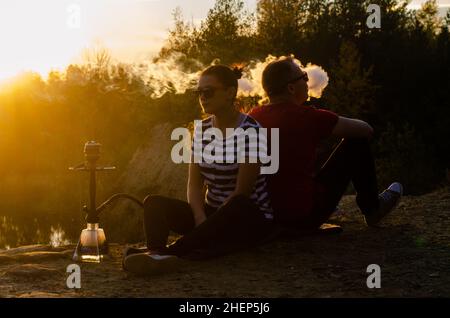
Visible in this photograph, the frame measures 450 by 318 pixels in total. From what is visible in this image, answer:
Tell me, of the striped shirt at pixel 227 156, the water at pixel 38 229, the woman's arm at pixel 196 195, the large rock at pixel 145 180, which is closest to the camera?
the striped shirt at pixel 227 156

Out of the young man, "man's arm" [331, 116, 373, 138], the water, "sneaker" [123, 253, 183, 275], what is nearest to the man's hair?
A: the young man

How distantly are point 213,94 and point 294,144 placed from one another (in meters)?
0.79

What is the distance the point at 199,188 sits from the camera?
204 inches

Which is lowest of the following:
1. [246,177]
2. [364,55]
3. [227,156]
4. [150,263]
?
[150,263]

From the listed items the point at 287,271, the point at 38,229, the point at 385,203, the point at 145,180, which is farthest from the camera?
the point at 145,180

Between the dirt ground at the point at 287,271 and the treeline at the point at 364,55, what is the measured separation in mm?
10590

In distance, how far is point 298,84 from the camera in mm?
5328

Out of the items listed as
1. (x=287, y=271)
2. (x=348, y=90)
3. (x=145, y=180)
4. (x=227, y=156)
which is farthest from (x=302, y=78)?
(x=348, y=90)

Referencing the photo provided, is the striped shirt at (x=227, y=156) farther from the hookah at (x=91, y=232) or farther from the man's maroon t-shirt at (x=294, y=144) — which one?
the hookah at (x=91, y=232)

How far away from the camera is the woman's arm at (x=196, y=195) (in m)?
5.09

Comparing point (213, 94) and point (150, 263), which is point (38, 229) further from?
point (213, 94)

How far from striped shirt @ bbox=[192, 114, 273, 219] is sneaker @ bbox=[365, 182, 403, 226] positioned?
1.39 m

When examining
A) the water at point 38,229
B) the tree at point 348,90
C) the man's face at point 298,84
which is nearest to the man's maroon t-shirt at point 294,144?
the man's face at point 298,84

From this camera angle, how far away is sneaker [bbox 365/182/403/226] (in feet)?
20.1
